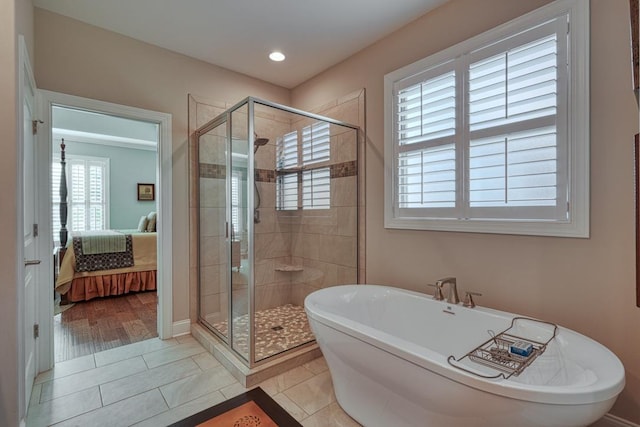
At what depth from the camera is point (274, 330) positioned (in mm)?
2822

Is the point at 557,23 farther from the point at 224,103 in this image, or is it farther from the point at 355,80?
the point at 224,103

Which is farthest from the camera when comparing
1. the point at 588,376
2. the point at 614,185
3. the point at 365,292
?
the point at 365,292

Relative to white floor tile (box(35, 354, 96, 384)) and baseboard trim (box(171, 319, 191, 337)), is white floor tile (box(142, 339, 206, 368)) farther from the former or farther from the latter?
white floor tile (box(35, 354, 96, 384))

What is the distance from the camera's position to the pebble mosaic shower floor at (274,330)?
7.99 feet

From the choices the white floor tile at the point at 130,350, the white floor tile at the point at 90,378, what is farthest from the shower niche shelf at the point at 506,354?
the white floor tile at the point at 130,350

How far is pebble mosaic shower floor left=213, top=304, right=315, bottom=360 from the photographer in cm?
244

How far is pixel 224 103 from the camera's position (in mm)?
3270

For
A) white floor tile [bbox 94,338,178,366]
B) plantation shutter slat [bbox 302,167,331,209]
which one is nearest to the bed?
white floor tile [bbox 94,338,178,366]

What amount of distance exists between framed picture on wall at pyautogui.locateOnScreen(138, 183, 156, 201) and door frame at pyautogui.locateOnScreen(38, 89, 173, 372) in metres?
5.41

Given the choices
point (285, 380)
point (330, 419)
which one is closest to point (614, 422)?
point (330, 419)

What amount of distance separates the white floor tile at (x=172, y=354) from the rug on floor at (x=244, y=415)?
825 mm

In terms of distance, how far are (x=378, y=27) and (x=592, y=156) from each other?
1.83 m

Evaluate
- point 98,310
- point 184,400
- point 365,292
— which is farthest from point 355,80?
point 98,310

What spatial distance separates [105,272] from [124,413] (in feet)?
10.0
